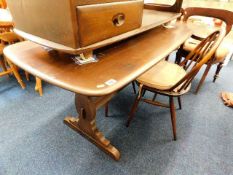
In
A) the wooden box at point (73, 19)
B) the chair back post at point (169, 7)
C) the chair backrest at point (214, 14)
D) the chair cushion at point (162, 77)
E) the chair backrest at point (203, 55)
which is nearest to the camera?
the wooden box at point (73, 19)

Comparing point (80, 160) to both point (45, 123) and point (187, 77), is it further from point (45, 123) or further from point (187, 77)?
point (187, 77)

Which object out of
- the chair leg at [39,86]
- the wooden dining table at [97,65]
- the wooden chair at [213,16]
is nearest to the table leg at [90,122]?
the wooden dining table at [97,65]

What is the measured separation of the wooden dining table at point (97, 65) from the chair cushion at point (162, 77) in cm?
29

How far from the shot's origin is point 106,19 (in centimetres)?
71

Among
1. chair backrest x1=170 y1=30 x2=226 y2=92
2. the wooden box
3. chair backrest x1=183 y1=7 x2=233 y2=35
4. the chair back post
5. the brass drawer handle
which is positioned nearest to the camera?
the wooden box

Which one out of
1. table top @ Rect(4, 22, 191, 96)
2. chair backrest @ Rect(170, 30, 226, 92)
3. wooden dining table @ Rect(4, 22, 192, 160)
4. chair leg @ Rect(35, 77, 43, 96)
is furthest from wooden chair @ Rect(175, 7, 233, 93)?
chair leg @ Rect(35, 77, 43, 96)

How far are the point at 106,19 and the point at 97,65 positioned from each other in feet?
0.67

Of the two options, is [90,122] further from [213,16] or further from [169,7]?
[213,16]

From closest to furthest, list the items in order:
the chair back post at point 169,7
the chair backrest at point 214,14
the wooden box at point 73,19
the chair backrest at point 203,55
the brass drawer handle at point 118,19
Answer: the wooden box at point 73,19 < the brass drawer handle at point 118,19 < the chair backrest at point 203,55 < the chair back post at point 169,7 < the chair backrest at point 214,14

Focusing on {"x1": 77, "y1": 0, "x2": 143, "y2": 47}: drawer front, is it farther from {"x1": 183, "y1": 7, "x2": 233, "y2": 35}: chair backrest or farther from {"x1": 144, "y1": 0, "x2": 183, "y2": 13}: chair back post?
{"x1": 183, "y1": 7, "x2": 233, "y2": 35}: chair backrest

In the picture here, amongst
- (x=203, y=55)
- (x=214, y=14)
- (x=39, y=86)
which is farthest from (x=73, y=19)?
(x=214, y=14)

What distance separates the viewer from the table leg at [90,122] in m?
1.11

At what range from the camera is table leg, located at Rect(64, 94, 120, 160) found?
1111mm

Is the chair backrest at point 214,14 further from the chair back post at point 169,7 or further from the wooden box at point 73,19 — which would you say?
the wooden box at point 73,19
